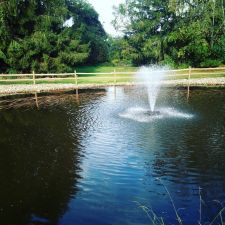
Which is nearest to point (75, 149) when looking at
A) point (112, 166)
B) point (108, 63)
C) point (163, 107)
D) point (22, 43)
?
point (112, 166)

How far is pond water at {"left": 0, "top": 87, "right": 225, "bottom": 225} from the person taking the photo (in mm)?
7328

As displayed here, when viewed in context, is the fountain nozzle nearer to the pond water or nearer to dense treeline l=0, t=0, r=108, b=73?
the pond water

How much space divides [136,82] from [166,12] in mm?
21986

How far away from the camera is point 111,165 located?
388 inches

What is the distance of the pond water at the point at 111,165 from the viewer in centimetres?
733

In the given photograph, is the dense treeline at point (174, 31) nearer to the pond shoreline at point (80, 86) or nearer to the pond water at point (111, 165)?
the pond shoreline at point (80, 86)

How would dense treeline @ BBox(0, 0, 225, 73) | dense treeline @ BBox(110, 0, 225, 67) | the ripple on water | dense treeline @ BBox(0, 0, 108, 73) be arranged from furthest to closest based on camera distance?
dense treeline @ BBox(110, 0, 225, 67) → dense treeline @ BBox(0, 0, 225, 73) → dense treeline @ BBox(0, 0, 108, 73) → the ripple on water

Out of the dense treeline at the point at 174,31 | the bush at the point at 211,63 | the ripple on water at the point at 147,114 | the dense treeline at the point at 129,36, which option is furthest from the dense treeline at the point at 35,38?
the ripple on water at the point at 147,114

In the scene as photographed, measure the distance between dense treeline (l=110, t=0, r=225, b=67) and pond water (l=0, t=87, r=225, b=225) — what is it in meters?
21.6

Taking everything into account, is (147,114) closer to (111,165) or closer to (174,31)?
(111,165)

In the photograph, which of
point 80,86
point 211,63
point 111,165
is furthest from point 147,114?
point 211,63

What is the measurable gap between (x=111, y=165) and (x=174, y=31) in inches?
1427

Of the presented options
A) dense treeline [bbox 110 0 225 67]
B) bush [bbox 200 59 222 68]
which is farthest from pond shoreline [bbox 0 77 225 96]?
dense treeline [bbox 110 0 225 67]

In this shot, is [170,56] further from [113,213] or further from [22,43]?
[113,213]
